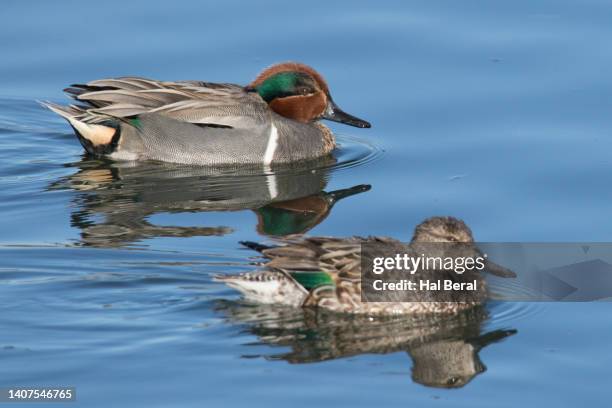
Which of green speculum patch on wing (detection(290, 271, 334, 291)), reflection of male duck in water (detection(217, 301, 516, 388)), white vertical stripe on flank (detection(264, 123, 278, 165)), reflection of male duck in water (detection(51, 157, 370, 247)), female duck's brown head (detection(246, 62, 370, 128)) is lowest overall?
reflection of male duck in water (detection(217, 301, 516, 388))

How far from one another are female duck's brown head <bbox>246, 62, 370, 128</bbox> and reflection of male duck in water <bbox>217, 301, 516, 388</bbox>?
13.7 feet

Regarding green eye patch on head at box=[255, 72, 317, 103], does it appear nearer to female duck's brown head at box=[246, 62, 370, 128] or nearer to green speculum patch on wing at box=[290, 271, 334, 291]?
female duck's brown head at box=[246, 62, 370, 128]

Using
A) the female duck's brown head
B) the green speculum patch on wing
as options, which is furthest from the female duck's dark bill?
the green speculum patch on wing

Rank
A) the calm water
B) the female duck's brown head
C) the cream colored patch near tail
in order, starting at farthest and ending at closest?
the female duck's brown head < the cream colored patch near tail < the calm water

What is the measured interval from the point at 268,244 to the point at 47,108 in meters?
4.67

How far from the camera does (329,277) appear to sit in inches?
384

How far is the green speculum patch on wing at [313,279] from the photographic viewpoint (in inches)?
383

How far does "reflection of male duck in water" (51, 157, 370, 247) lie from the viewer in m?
11.5

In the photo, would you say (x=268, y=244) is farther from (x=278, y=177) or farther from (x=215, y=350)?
(x=278, y=177)

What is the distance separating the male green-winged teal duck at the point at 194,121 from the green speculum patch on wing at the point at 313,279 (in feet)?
13.0

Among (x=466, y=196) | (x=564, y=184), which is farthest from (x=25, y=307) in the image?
(x=564, y=184)

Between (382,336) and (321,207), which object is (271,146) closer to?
(321,207)

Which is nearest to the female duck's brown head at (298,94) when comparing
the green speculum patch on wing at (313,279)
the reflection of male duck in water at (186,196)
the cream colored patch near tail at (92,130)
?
the reflection of male duck in water at (186,196)

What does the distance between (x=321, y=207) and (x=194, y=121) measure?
210 centimetres
